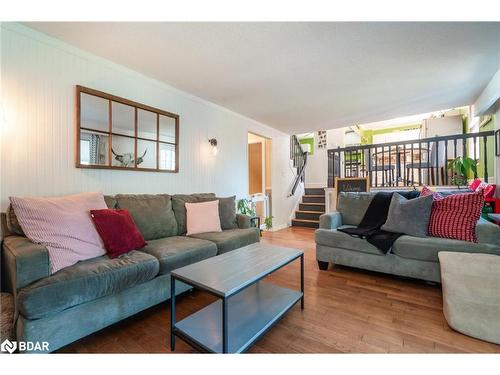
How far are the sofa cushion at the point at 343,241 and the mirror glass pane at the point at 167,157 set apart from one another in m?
2.08

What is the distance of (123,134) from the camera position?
2504mm

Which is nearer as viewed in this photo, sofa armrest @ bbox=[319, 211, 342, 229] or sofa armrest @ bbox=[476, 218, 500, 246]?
sofa armrest @ bbox=[476, 218, 500, 246]

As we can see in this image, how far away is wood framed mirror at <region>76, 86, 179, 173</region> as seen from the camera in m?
2.21

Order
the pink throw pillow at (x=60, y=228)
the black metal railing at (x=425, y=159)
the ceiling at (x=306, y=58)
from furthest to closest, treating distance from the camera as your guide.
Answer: the black metal railing at (x=425, y=159) < the ceiling at (x=306, y=58) < the pink throw pillow at (x=60, y=228)

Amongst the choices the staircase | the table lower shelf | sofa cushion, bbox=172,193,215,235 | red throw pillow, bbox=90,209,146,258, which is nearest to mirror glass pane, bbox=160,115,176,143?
sofa cushion, bbox=172,193,215,235

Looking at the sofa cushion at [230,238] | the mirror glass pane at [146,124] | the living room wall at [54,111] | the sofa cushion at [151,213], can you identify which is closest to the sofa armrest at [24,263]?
the living room wall at [54,111]

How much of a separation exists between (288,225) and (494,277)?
13.9 feet

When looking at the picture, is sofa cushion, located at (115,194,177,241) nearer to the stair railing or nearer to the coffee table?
the coffee table

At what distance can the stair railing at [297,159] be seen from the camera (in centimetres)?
615

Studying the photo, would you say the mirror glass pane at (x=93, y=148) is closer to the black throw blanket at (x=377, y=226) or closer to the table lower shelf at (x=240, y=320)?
the table lower shelf at (x=240, y=320)

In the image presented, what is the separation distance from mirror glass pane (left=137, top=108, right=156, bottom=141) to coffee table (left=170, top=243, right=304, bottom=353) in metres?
1.84

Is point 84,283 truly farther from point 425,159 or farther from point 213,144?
point 425,159

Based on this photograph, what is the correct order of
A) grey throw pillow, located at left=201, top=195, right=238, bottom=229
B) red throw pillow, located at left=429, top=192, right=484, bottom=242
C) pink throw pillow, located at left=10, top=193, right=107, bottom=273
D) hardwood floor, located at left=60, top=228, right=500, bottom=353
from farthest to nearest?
grey throw pillow, located at left=201, top=195, right=238, bottom=229 < red throw pillow, located at left=429, top=192, right=484, bottom=242 < pink throw pillow, located at left=10, top=193, right=107, bottom=273 < hardwood floor, located at left=60, top=228, right=500, bottom=353

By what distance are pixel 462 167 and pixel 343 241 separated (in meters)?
2.70
